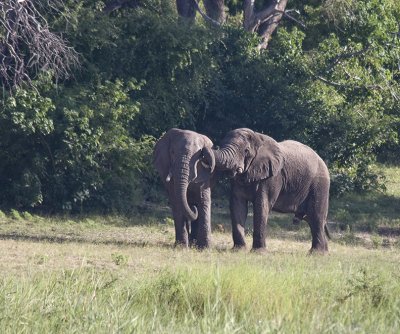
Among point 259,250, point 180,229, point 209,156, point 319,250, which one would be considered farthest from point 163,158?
point 319,250

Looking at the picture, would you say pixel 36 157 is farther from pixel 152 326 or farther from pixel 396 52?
pixel 152 326

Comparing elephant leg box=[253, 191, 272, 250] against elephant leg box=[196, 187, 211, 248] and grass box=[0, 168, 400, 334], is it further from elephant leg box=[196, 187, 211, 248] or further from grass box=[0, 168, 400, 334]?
elephant leg box=[196, 187, 211, 248]

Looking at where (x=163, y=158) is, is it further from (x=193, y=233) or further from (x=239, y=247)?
(x=239, y=247)

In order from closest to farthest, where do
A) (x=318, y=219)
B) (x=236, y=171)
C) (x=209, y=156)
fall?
(x=209, y=156) → (x=236, y=171) → (x=318, y=219)

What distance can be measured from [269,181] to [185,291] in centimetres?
620

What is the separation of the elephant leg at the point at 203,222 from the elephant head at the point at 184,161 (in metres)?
0.17

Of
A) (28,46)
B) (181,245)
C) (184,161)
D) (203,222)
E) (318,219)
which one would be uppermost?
(28,46)

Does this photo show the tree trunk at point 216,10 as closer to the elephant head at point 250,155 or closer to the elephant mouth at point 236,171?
the elephant head at point 250,155

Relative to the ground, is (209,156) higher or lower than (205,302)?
higher

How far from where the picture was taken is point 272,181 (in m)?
17.8

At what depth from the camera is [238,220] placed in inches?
692

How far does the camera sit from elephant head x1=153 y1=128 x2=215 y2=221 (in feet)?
55.5

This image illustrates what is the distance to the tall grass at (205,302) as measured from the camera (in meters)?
10.5

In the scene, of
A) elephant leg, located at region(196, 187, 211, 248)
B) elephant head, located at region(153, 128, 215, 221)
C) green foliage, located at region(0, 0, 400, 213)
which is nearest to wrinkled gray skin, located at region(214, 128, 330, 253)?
elephant head, located at region(153, 128, 215, 221)
